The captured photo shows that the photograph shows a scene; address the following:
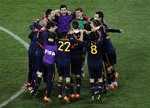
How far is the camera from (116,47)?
19.1 metres

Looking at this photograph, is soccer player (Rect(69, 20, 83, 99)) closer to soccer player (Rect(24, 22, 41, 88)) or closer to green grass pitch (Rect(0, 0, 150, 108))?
green grass pitch (Rect(0, 0, 150, 108))

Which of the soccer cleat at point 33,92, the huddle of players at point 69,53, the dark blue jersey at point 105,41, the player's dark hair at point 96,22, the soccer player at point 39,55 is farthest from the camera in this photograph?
the soccer cleat at point 33,92

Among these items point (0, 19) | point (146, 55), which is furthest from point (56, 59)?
point (0, 19)

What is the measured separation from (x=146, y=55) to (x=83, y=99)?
4.27 m

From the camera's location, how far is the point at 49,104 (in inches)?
572

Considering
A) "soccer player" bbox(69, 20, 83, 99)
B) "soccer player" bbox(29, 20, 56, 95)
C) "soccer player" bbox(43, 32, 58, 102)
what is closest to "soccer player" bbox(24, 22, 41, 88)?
"soccer player" bbox(29, 20, 56, 95)

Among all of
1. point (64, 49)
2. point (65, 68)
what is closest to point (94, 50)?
point (64, 49)

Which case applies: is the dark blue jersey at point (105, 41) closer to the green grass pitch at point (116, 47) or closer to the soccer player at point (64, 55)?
the soccer player at point (64, 55)

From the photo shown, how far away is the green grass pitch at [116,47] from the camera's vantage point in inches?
577

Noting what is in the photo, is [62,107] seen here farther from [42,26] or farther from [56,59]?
[42,26]

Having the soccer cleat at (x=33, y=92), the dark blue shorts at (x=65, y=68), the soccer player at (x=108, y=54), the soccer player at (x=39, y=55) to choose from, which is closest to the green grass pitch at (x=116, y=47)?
the soccer cleat at (x=33, y=92)

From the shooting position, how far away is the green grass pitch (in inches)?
577

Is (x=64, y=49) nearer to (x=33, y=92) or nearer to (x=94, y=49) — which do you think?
(x=94, y=49)

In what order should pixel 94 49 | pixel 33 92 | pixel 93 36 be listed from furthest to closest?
pixel 33 92 < pixel 94 49 < pixel 93 36
